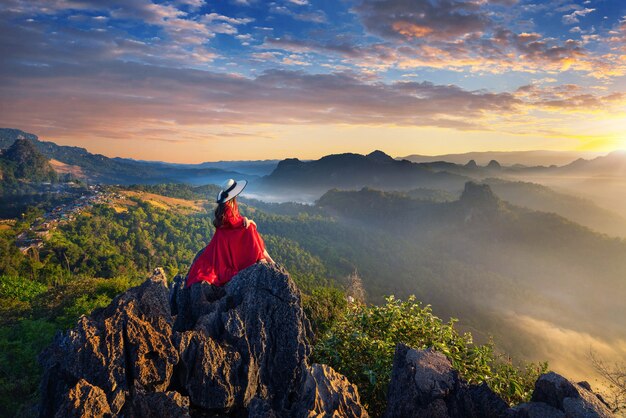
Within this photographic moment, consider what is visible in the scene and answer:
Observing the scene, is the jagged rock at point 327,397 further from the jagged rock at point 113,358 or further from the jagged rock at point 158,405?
the jagged rock at point 113,358

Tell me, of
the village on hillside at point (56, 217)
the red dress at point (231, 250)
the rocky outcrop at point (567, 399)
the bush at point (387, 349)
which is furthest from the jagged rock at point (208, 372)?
the village on hillside at point (56, 217)

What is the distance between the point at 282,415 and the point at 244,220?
450cm

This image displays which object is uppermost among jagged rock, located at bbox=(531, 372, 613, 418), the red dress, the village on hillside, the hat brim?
the hat brim

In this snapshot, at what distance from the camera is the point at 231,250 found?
870 cm

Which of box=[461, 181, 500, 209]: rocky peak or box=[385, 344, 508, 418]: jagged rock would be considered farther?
box=[461, 181, 500, 209]: rocky peak

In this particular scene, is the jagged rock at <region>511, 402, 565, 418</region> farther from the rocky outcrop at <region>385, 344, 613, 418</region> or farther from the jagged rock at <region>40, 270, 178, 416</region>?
the jagged rock at <region>40, 270, 178, 416</region>

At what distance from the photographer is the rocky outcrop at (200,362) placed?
16.2ft

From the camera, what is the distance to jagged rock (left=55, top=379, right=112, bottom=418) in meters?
4.48

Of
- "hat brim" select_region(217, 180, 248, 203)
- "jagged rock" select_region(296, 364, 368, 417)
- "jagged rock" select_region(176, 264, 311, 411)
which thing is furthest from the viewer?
"hat brim" select_region(217, 180, 248, 203)

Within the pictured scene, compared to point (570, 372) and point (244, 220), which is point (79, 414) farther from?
point (570, 372)

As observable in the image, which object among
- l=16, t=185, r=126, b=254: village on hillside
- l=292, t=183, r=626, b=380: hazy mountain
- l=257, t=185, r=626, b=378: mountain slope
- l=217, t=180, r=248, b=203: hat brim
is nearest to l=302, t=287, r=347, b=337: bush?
l=217, t=180, r=248, b=203: hat brim

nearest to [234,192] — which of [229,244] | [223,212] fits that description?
[223,212]

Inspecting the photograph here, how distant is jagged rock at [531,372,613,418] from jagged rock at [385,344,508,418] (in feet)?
2.98

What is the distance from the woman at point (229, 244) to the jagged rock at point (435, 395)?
Result: 4.31m
